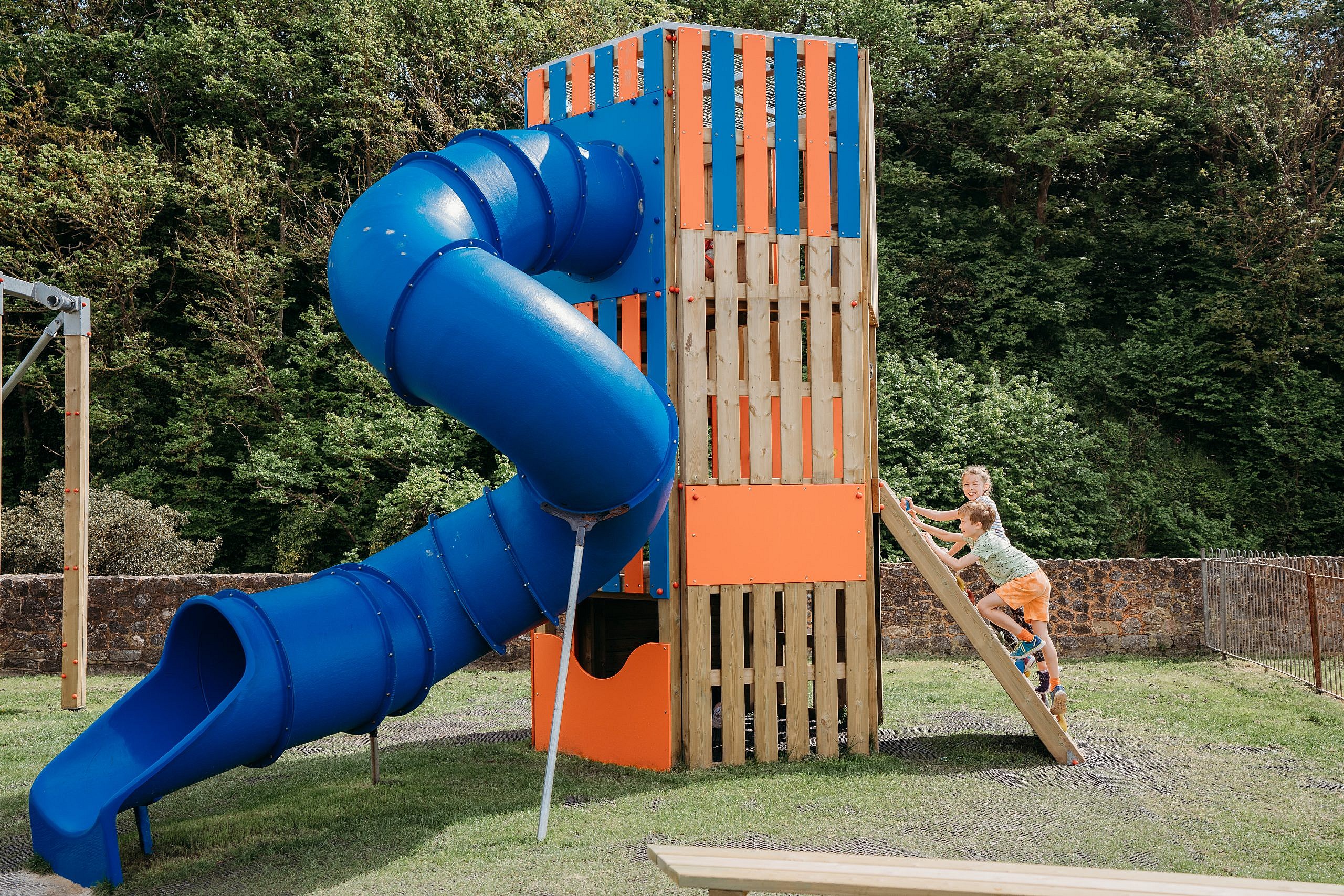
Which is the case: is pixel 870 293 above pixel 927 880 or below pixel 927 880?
above

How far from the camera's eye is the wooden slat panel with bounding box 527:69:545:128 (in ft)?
26.4

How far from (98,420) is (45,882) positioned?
16225mm

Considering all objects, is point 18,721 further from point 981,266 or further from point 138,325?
point 981,266

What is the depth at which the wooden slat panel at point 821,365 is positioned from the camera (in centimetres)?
721

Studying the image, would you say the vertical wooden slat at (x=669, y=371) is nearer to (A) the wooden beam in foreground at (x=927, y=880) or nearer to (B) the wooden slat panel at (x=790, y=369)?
(B) the wooden slat panel at (x=790, y=369)

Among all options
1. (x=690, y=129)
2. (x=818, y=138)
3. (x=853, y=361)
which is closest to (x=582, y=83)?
(x=690, y=129)

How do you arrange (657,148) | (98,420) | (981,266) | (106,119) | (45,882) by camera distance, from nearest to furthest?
(45,882)
(657,148)
(98,420)
(106,119)
(981,266)

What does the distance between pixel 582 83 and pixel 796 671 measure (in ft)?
14.2

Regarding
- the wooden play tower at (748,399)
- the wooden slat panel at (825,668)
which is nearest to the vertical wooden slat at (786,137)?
the wooden play tower at (748,399)

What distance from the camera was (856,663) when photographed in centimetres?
718

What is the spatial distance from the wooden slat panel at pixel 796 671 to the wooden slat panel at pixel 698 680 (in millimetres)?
544

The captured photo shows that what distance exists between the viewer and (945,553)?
24.3 feet

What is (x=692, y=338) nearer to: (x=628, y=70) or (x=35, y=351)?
(x=628, y=70)

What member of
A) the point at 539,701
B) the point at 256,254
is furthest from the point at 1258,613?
the point at 256,254
